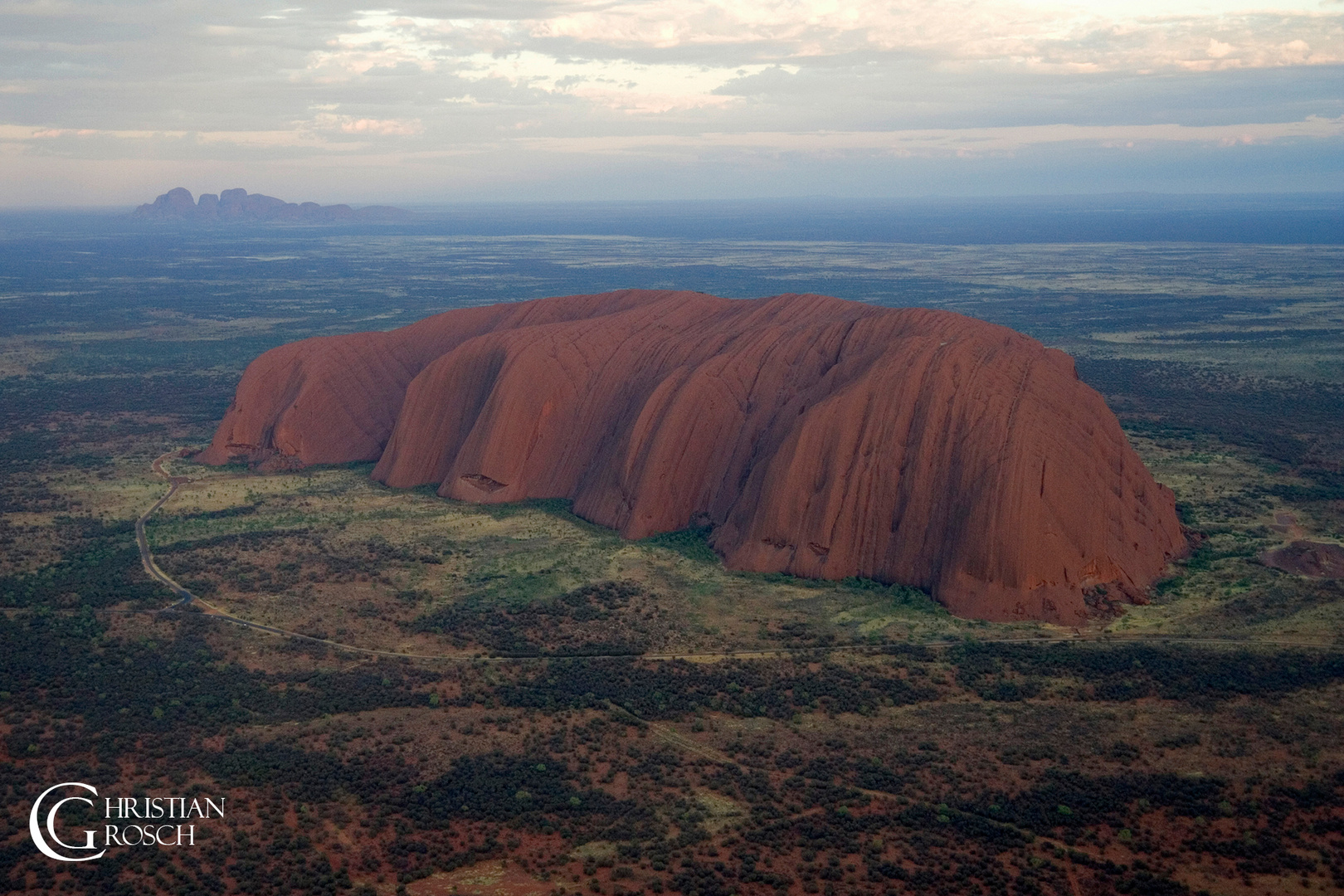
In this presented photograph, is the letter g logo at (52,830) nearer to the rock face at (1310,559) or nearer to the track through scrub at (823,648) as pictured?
the track through scrub at (823,648)

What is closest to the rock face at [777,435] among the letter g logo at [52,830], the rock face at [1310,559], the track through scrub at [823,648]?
the track through scrub at [823,648]

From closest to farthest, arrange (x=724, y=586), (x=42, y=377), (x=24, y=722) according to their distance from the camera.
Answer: (x=24, y=722) < (x=724, y=586) < (x=42, y=377)

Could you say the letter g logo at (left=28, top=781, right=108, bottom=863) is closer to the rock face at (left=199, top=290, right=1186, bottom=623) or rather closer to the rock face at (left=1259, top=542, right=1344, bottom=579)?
the rock face at (left=199, top=290, right=1186, bottom=623)

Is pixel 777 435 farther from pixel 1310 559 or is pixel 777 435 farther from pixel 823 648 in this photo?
pixel 1310 559

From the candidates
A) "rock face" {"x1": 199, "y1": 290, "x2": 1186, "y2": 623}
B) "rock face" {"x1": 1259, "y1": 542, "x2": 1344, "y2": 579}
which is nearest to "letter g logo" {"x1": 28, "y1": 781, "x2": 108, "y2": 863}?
"rock face" {"x1": 199, "y1": 290, "x2": 1186, "y2": 623}

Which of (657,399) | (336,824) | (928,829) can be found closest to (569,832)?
(336,824)

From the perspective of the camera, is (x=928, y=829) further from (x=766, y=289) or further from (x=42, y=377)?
(x=766, y=289)

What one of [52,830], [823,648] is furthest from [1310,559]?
[52,830]
